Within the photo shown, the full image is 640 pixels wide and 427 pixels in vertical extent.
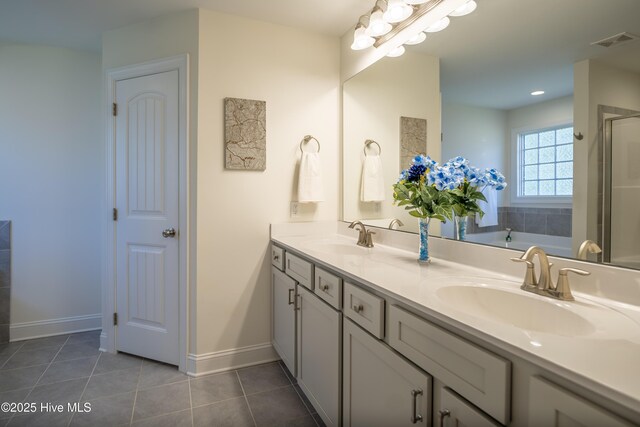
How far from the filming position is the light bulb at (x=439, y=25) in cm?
158

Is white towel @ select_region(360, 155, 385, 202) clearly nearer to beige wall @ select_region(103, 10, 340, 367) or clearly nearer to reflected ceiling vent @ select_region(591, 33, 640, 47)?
beige wall @ select_region(103, 10, 340, 367)

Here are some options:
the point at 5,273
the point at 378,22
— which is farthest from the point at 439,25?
the point at 5,273

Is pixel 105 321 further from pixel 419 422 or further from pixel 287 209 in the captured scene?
pixel 419 422

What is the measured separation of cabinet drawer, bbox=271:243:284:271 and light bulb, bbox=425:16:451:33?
1467 millimetres

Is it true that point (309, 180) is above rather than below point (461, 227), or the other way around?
above

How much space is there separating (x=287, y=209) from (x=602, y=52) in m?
1.80

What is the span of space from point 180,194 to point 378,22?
158 centimetres

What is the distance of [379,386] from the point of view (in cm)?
112

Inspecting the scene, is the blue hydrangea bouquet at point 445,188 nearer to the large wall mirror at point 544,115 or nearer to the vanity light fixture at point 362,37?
the large wall mirror at point 544,115

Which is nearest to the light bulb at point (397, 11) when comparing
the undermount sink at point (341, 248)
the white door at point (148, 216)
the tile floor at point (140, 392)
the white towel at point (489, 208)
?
the white towel at point (489, 208)

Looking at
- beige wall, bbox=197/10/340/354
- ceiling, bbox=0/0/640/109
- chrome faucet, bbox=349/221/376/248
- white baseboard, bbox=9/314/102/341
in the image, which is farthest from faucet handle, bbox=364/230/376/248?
white baseboard, bbox=9/314/102/341

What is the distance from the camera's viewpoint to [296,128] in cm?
237

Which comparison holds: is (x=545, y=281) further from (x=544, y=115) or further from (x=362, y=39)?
(x=362, y=39)

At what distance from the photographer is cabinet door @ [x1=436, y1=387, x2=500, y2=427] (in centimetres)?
74
